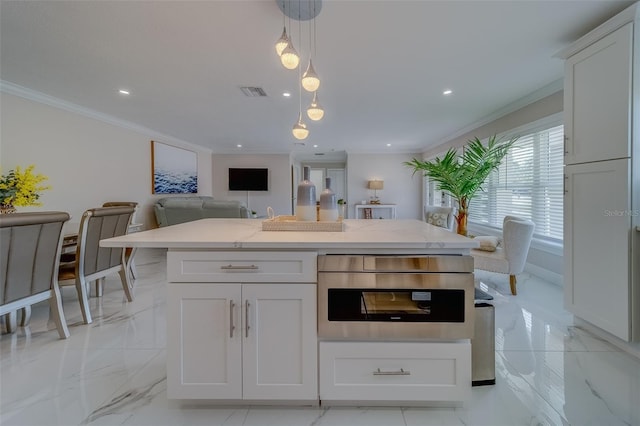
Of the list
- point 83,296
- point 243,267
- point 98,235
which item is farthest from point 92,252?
point 243,267

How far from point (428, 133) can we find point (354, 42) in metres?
4.17

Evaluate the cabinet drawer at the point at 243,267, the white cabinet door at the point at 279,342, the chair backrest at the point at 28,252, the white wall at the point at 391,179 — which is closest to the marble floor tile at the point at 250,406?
the white cabinet door at the point at 279,342

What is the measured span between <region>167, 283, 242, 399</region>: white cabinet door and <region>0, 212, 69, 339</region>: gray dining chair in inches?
50.0

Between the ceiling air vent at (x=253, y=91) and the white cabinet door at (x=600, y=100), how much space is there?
303cm

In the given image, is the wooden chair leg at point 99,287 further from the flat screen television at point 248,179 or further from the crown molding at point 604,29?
the flat screen television at point 248,179

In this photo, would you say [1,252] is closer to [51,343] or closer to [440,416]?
[51,343]

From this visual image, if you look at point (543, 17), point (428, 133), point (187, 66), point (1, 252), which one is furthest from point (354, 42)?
point (428, 133)

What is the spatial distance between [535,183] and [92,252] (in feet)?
16.6

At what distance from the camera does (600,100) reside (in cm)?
205

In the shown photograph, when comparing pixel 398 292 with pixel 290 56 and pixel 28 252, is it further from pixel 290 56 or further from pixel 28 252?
pixel 28 252

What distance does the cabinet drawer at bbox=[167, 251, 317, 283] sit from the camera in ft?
4.39

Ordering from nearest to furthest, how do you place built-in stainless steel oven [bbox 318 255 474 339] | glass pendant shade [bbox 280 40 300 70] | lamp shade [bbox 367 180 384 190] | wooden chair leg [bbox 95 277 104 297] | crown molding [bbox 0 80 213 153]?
built-in stainless steel oven [bbox 318 255 474 339]
glass pendant shade [bbox 280 40 300 70]
wooden chair leg [bbox 95 277 104 297]
crown molding [bbox 0 80 213 153]
lamp shade [bbox 367 180 384 190]

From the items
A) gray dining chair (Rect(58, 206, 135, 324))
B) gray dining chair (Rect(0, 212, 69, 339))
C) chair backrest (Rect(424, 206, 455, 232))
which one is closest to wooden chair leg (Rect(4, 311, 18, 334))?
gray dining chair (Rect(0, 212, 69, 339))

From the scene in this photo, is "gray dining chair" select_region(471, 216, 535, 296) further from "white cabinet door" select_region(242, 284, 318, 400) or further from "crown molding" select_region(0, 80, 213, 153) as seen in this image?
"crown molding" select_region(0, 80, 213, 153)
